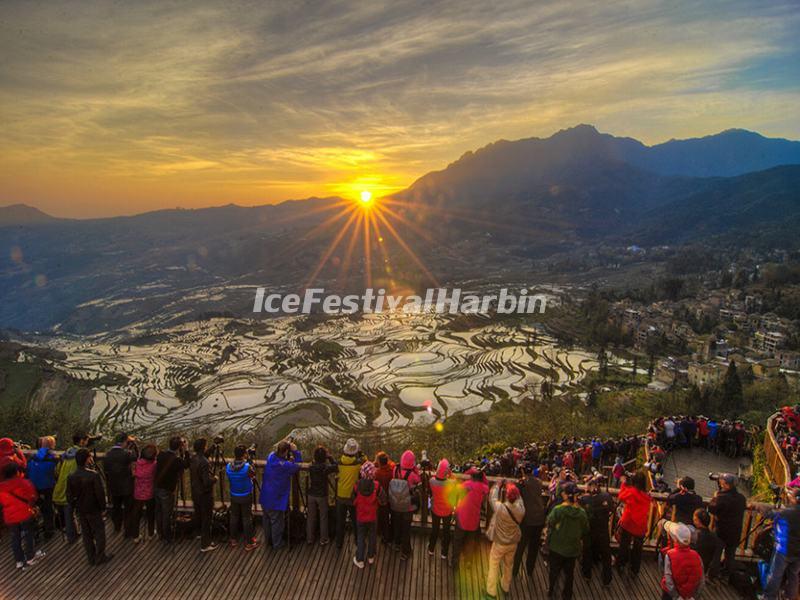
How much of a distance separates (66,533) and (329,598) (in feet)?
14.5

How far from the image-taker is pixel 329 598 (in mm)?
6461

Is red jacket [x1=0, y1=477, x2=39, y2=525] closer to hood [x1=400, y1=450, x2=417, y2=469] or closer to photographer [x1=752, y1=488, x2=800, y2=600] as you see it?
hood [x1=400, y1=450, x2=417, y2=469]

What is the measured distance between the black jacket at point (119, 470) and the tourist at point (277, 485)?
2.12m

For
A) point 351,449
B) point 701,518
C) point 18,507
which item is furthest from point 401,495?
point 18,507

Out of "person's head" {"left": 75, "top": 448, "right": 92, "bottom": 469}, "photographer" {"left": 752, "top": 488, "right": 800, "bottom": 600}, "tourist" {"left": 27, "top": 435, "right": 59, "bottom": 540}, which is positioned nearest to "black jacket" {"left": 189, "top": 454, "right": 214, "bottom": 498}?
"person's head" {"left": 75, "top": 448, "right": 92, "bottom": 469}

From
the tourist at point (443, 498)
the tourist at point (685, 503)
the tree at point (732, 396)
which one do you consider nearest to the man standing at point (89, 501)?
the tourist at point (443, 498)

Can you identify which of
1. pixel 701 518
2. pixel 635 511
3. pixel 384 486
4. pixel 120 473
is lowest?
pixel 635 511

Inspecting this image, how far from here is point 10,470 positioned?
250 inches

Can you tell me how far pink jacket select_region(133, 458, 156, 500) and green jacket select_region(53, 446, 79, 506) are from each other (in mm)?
978

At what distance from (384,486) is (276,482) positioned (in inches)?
63.8

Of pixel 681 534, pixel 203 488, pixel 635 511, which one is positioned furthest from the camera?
pixel 203 488

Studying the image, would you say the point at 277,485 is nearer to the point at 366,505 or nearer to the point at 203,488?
the point at 203,488

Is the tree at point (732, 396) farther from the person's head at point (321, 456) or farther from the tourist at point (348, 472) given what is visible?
the person's head at point (321, 456)

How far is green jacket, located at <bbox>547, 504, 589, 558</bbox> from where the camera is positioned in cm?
607
